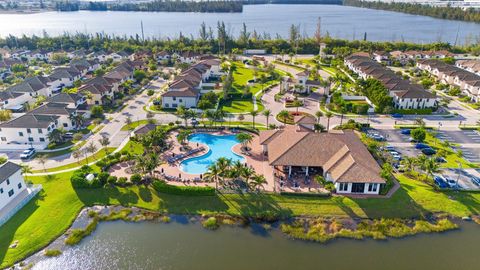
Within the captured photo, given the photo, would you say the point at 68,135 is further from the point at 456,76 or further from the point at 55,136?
the point at 456,76

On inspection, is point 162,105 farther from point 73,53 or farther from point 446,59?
point 446,59

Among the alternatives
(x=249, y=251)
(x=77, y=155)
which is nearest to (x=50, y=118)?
(x=77, y=155)

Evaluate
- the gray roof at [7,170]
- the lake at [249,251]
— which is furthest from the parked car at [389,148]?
the gray roof at [7,170]

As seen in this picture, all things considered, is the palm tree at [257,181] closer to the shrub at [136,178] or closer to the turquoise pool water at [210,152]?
the turquoise pool water at [210,152]

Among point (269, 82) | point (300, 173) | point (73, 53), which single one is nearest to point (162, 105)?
point (269, 82)

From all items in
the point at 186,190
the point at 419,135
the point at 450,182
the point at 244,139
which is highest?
the point at 419,135

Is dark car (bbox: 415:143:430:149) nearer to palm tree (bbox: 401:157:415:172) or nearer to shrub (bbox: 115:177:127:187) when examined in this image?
palm tree (bbox: 401:157:415:172)
